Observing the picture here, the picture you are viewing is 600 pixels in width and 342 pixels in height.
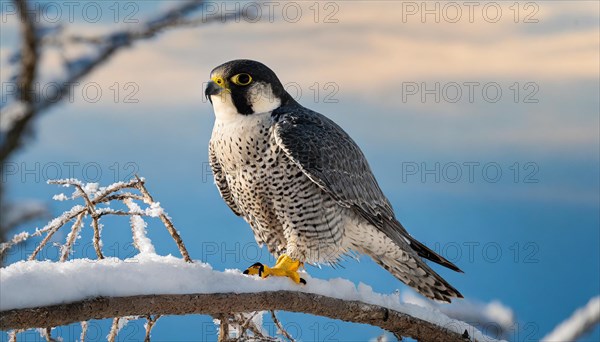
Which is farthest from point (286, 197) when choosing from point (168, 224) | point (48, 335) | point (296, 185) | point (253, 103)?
point (48, 335)

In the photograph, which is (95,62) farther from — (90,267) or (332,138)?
(332,138)

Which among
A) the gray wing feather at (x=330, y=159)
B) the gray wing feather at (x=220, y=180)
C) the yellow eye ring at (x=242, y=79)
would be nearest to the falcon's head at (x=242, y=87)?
the yellow eye ring at (x=242, y=79)

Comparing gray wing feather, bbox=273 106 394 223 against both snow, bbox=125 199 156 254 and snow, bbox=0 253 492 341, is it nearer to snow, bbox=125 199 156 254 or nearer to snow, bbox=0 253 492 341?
snow, bbox=0 253 492 341

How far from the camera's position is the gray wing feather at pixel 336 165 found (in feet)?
11.8

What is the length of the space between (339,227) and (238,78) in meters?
1.03

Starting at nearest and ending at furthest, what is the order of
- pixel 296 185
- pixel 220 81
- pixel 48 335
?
pixel 48 335 < pixel 296 185 < pixel 220 81

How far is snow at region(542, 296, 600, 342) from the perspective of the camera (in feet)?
2.99

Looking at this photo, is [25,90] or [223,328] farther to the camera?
[223,328]

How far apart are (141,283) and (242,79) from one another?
1.54 meters

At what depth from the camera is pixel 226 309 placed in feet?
9.31

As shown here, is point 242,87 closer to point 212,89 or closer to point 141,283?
point 212,89

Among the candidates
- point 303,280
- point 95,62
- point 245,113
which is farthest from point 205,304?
point 95,62

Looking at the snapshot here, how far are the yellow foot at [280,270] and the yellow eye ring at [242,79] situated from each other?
104 cm

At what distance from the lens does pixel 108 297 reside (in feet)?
8.01
